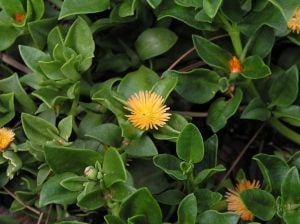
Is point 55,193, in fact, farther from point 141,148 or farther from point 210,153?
point 210,153

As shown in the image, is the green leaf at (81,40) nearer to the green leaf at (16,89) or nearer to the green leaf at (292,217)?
the green leaf at (16,89)

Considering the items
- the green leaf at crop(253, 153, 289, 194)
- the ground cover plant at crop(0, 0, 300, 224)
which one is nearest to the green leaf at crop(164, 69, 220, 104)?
the ground cover plant at crop(0, 0, 300, 224)

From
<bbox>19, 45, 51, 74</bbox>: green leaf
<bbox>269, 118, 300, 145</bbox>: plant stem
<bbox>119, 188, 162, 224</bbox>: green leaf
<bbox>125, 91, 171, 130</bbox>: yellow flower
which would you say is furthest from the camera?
<bbox>269, 118, 300, 145</bbox>: plant stem

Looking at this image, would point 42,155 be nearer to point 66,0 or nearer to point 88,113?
point 88,113

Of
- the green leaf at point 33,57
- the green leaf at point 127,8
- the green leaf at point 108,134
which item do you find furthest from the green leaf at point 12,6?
the green leaf at point 108,134

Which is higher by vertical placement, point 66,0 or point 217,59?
point 66,0

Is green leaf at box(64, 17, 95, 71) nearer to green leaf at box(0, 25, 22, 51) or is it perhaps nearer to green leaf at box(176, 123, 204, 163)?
green leaf at box(0, 25, 22, 51)

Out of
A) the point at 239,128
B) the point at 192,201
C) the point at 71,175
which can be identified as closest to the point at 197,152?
the point at 192,201
